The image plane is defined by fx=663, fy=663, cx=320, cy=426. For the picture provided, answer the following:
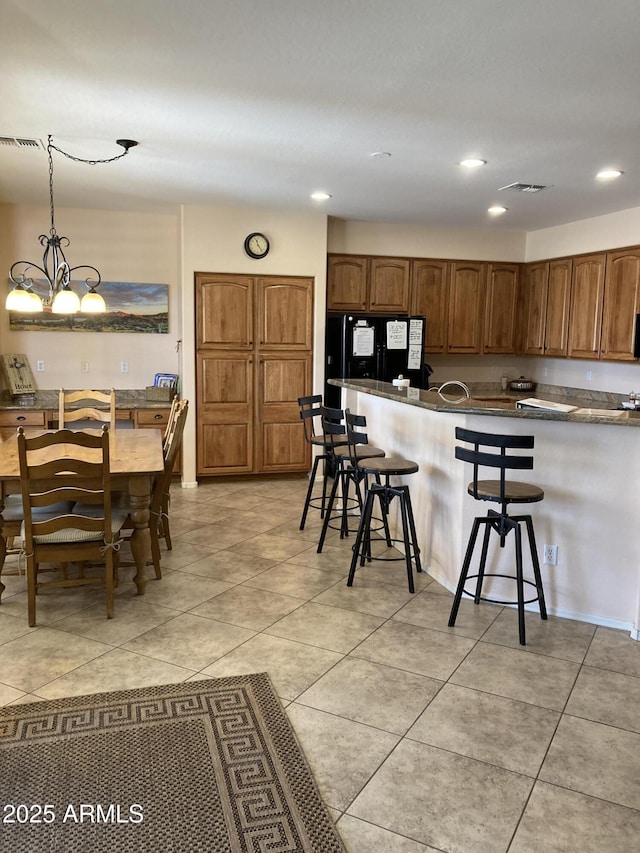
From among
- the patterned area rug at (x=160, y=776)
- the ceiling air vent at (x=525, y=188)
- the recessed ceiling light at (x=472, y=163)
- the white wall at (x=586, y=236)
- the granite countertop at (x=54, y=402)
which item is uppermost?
the ceiling air vent at (x=525, y=188)

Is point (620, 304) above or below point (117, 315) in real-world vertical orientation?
above

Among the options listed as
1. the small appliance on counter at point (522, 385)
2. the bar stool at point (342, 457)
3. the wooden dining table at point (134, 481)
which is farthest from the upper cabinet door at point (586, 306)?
the wooden dining table at point (134, 481)

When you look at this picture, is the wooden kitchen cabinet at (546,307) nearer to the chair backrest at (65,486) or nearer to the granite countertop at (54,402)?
the granite countertop at (54,402)

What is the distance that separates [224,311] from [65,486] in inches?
123

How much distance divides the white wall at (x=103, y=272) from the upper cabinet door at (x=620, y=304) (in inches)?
158

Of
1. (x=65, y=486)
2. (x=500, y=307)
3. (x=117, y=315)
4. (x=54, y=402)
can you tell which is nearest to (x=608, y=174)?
(x=500, y=307)

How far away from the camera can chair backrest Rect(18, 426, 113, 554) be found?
3.14 meters

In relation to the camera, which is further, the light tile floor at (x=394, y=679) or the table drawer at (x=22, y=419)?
the table drawer at (x=22, y=419)

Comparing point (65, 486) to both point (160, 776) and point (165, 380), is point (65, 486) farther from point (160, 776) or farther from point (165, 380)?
point (165, 380)

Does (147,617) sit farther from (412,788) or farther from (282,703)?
(412,788)

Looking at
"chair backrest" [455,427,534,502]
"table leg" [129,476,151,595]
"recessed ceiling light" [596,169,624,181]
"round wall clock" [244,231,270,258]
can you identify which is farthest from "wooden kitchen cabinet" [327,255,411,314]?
"chair backrest" [455,427,534,502]

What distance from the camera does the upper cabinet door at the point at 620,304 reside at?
557 centimetres

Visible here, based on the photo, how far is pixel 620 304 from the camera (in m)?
5.70

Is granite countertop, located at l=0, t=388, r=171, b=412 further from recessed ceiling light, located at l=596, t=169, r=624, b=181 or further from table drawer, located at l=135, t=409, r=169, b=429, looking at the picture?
recessed ceiling light, located at l=596, t=169, r=624, b=181
